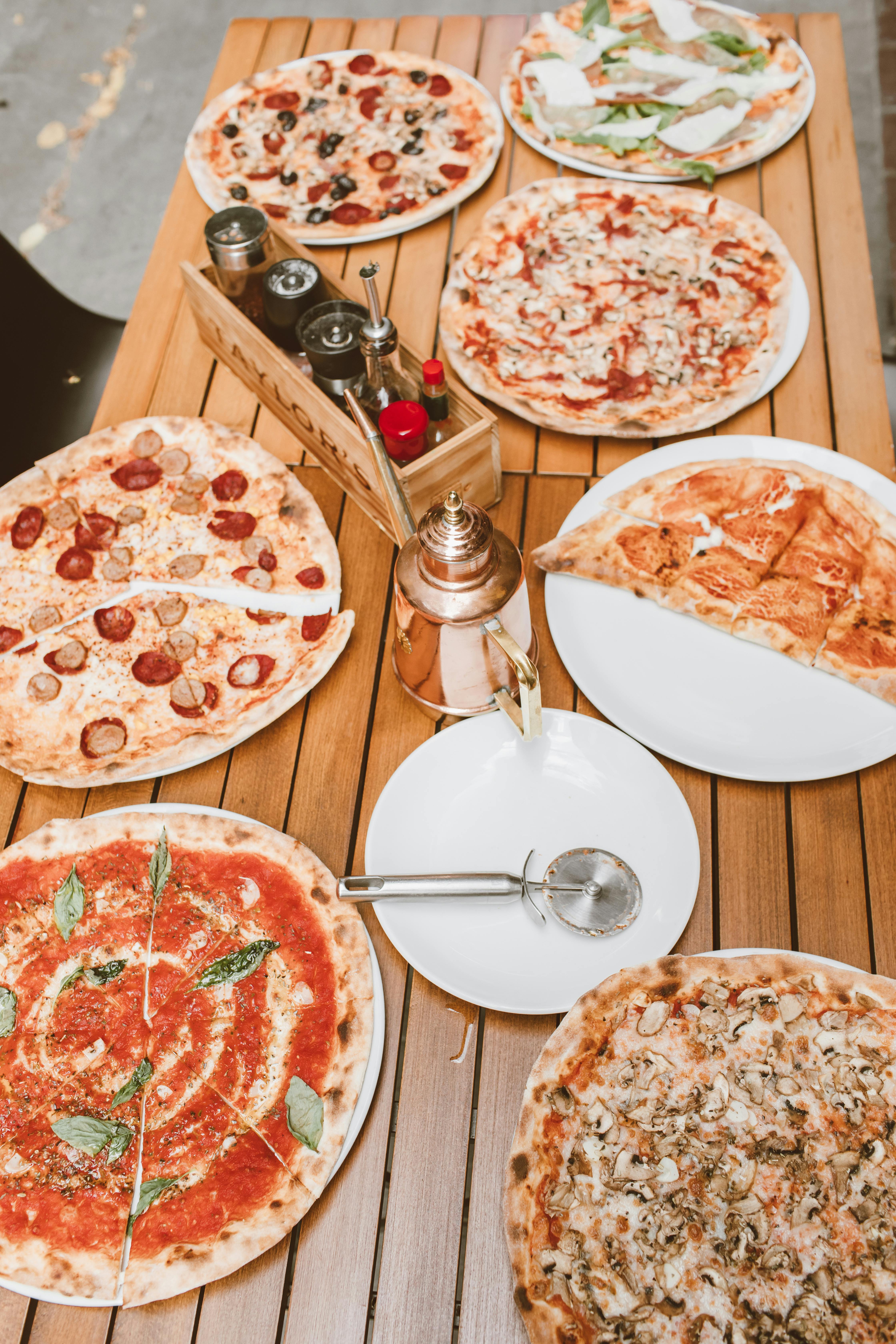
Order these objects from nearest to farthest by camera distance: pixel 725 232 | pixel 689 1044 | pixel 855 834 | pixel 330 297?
pixel 689 1044 → pixel 855 834 → pixel 330 297 → pixel 725 232

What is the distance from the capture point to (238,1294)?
69.9 inches

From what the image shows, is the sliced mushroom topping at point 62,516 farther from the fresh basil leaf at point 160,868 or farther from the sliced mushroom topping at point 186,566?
the fresh basil leaf at point 160,868

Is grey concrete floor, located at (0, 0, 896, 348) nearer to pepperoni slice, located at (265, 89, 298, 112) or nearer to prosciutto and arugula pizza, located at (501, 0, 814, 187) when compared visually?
prosciutto and arugula pizza, located at (501, 0, 814, 187)

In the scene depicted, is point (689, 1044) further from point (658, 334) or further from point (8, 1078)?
point (658, 334)

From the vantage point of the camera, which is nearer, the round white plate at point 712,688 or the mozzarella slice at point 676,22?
the round white plate at point 712,688

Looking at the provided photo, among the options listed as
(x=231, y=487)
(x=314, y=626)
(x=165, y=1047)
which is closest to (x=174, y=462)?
(x=231, y=487)

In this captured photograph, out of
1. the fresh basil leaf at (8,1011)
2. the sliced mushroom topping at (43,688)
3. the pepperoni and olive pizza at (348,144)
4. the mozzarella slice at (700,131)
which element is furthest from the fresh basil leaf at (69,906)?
the mozzarella slice at (700,131)

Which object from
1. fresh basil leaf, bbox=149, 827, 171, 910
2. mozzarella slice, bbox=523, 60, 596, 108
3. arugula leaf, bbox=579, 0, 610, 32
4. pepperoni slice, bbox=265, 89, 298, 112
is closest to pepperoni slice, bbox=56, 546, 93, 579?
fresh basil leaf, bbox=149, 827, 171, 910

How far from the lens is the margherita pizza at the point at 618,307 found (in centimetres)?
279

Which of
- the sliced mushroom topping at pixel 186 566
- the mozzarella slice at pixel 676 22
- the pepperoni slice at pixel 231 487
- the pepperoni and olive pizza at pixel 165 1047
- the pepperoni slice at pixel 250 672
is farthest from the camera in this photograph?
the mozzarella slice at pixel 676 22

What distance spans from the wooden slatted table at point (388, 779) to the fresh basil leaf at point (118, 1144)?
26 cm

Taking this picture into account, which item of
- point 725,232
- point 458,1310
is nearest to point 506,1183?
point 458,1310

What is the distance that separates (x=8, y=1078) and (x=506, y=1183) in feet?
3.46

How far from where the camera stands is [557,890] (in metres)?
2.02
